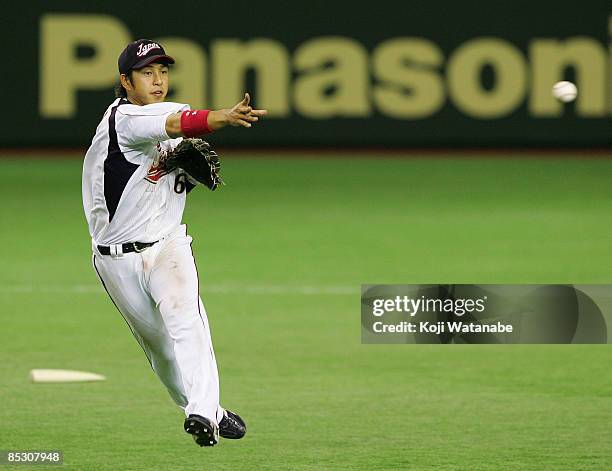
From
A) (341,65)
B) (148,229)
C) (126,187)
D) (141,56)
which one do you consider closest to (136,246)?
(148,229)

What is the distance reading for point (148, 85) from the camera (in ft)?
24.2

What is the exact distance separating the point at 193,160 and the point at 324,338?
3.98 meters

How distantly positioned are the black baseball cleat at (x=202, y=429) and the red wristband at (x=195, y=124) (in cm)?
132

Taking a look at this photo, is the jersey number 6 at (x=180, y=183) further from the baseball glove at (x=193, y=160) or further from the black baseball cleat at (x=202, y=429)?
the black baseball cleat at (x=202, y=429)

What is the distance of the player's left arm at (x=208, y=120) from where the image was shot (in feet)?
22.2

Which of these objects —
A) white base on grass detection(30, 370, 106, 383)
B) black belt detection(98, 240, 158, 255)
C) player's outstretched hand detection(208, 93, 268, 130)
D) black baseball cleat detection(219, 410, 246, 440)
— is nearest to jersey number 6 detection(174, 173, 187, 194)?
black belt detection(98, 240, 158, 255)

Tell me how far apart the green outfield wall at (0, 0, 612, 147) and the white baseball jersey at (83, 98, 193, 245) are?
1491 cm

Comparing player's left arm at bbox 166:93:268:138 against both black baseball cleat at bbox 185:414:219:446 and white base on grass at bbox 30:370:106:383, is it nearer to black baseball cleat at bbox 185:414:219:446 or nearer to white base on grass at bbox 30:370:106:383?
black baseball cleat at bbox 185:414:219:446

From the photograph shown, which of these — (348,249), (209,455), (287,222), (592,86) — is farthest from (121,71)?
(592,86)

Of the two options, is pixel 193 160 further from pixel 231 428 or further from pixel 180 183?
pixel 231 428

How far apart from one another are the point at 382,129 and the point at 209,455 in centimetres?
1527

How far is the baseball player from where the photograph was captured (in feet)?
23.3

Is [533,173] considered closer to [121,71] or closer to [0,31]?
[0,31]

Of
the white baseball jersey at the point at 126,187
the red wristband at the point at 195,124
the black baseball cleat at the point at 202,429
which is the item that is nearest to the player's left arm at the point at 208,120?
the red wristband at the point at 195,124
